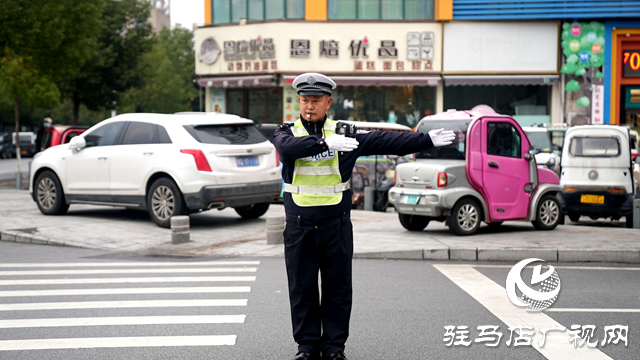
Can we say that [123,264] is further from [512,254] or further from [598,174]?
[598,174]

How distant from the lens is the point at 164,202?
11.3 meters

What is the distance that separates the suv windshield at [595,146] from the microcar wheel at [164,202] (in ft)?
24.1

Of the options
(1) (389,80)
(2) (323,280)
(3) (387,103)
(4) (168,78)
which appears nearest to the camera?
(2) (323,280)

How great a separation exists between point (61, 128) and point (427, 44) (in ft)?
42.7

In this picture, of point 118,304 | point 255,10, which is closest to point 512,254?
point 118,304

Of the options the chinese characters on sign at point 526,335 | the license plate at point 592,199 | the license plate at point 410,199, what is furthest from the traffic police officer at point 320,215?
the license plate at point 592,199

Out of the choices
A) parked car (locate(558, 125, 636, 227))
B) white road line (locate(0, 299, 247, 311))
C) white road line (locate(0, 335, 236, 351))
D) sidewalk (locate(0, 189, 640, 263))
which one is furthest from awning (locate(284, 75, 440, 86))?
white road line (locate(0, 335, 236, 351))

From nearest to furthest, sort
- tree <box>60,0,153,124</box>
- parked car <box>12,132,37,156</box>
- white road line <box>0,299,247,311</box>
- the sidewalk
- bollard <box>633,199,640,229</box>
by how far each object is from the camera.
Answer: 1. white road line <box>0,299,247,311</box>
2. the sidewalk
3. bollard <box>633,199,640,229</box>
4. tree <box>60,0,153,124</box>
5. parked car <box>12,132,37,156</box>

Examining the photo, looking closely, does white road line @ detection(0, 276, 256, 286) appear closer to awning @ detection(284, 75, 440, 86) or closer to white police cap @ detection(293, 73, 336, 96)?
white police cap @ detection(293, 73, 336, 96)

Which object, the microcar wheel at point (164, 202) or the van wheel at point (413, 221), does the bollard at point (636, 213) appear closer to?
the van wheel at point (413, 221)

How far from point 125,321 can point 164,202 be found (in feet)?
18.8

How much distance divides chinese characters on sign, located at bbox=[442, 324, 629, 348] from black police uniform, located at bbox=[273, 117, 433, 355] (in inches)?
41.9

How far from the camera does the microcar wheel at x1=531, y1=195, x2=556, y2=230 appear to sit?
36.4 feet

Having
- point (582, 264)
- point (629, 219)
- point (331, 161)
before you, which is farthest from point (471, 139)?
point (331, 161)
